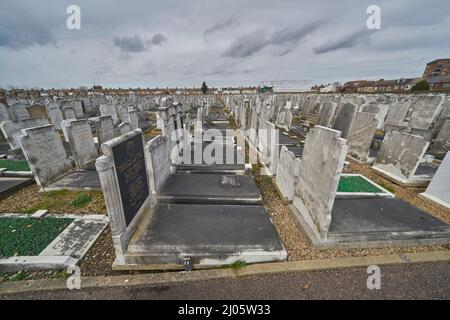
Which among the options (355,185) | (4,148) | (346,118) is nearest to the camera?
(355,185)

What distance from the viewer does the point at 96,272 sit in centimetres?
286

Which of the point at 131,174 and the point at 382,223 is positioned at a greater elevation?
the point at 131,174

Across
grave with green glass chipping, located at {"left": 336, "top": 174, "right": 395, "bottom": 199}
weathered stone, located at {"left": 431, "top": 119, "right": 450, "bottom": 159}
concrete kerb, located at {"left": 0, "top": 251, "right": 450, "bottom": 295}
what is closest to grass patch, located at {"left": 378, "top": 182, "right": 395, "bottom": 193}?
grave with green glass chipping, located at {"left": 336, "top": 174, "right": 395, "bottom": 199}

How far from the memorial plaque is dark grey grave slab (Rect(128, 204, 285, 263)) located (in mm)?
443

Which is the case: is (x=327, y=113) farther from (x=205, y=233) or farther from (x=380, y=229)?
(x=205, y=233)

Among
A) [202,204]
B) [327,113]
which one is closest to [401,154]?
[327,113]

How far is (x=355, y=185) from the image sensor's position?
17.8ft

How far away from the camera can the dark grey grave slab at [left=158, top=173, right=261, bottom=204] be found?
14.8ft

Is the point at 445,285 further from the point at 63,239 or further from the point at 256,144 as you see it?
the point at 256,144

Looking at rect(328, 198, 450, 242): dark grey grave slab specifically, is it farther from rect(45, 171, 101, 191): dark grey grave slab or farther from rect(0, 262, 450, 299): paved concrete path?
rect(45, 171, 101, 191): dark grey grave slab

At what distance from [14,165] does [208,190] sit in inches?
A: 278

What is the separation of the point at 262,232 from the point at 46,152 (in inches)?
244

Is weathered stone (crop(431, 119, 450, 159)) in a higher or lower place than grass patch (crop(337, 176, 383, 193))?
higher
